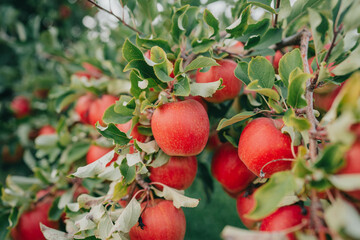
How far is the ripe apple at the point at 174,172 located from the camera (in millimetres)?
711

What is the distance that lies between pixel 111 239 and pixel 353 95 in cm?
56

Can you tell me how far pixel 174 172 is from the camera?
0.71 m

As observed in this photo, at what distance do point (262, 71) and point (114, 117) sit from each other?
387 mm

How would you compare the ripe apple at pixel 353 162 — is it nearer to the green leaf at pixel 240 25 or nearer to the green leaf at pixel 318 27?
the green leaf at pixel 318 27

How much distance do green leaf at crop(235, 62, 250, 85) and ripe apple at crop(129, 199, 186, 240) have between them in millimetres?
360

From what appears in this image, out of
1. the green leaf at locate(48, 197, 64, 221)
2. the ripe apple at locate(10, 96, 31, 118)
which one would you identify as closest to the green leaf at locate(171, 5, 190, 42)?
the green leaf at locate(48, 197, 64, 221)

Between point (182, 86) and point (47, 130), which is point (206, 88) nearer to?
point (182, 86)

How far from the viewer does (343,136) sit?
0.36 meters

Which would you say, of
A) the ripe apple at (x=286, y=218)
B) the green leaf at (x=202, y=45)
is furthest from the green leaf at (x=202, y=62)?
the ripe apple at (x=286, y=218)

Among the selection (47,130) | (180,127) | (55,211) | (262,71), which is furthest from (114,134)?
(47,130)

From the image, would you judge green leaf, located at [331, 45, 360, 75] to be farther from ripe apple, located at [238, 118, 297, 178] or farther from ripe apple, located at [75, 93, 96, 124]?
ripe apple, located at [75, 93, 96, 124]

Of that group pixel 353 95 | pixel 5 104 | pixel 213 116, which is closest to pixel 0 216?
pixel 213 116

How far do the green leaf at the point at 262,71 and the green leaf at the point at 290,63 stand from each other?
2 centimetres

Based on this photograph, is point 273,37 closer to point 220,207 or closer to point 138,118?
point 138,118
